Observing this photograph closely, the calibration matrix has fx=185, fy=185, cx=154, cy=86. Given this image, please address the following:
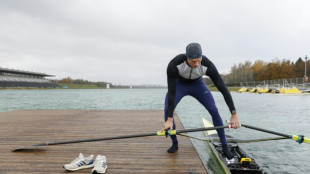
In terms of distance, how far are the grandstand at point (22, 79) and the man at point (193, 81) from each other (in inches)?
4408

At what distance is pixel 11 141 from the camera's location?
5.14 metres

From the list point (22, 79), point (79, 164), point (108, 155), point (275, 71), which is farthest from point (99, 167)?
point (22, 79)

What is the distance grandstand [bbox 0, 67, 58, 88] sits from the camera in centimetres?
9319

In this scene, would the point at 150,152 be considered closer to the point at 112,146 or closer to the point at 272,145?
the point at 112,146

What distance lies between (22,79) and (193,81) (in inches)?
5023

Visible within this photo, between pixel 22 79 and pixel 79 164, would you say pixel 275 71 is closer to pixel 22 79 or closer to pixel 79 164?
pixel 79 164

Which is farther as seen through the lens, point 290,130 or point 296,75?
point 296,75

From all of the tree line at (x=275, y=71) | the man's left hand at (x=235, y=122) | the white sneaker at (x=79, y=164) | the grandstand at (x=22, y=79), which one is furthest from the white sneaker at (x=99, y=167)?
the grandstand at (x=22, y=79)

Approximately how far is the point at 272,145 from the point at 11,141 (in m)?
9.34

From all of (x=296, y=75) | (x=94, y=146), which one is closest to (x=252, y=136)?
(x=94, y=146)

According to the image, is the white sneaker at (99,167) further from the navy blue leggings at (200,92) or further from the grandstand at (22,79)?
the grandstand at (22,79)

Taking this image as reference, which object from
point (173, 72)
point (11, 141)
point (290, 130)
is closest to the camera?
point (173, 72)

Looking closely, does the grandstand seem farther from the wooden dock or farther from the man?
the man

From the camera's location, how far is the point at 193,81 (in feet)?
13.4
